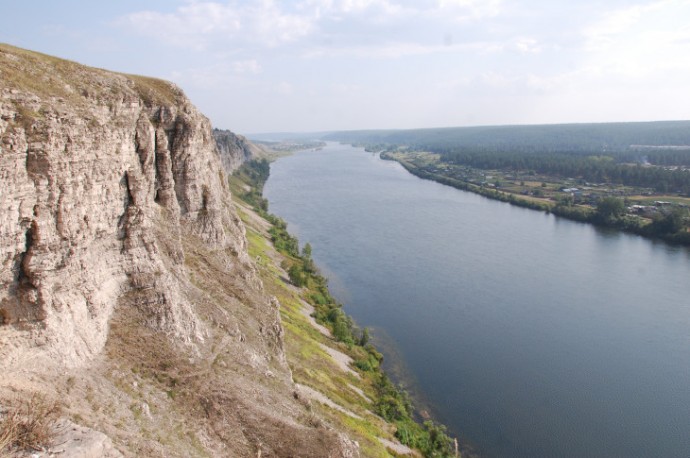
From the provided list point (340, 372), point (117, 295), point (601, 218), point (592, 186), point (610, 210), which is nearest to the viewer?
point (117, 295)

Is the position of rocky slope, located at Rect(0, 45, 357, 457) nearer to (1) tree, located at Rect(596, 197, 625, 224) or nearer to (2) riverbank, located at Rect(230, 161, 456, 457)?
(2) riverbank, located at Rect(230, 161, 456, 457)

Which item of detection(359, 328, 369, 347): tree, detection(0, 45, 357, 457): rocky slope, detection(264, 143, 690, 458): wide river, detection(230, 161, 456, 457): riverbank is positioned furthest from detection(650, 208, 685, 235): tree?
detection(0, 45, 357, 457): rocky slope

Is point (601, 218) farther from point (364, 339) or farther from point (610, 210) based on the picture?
point (364, 339)

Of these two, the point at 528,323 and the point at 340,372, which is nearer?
the point at 340,372

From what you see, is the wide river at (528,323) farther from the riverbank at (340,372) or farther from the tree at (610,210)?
the tree at (610,210)

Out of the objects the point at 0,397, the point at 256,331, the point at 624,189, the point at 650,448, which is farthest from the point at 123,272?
the point at 624,189

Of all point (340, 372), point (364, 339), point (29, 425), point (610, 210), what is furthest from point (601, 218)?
point (29, 425)
